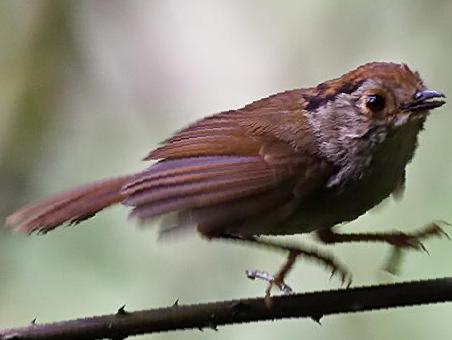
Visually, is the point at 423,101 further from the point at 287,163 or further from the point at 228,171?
the point at 228,171

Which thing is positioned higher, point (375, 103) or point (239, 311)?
point (375, 103)

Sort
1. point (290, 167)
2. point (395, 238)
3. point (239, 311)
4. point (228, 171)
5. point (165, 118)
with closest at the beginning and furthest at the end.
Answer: point (239, 311), point (228, 171), point (290, 167), point (395, 238), point (165, 118)

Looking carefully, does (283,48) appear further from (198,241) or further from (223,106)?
(198,241)

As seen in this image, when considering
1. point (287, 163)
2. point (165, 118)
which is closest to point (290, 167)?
point (287, 163)

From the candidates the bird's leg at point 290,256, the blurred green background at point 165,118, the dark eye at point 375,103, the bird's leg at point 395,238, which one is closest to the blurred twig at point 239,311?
the bird's leg at point 290,256

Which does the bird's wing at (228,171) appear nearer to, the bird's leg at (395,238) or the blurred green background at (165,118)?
the bird's leg at (395,238)

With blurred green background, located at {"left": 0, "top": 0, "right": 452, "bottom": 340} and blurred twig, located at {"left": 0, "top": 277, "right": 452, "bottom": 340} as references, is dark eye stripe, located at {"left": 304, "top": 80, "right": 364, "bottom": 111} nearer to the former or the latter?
blurred twig, located at {"left": 0, "top": 277, "right": 452, "bottom": 340}
